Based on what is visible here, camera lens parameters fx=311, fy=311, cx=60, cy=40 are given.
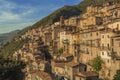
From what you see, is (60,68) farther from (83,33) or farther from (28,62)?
(28,62)

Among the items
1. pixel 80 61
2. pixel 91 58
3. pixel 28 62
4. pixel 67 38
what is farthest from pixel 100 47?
pixel 28 62

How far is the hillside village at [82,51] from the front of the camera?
50.4 m

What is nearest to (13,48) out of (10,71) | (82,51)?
(10,71)

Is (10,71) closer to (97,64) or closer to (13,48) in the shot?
(97,64)

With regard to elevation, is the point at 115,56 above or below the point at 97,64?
above

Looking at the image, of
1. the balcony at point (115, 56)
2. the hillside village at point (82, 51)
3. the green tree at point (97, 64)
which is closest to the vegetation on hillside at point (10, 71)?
the hillside village at point (82, 51)

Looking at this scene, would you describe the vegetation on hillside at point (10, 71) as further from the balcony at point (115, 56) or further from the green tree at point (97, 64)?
the balcony at point (115, 56)

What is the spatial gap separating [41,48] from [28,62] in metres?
6.98

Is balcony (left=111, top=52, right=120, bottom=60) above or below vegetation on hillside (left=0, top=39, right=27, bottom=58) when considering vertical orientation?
above

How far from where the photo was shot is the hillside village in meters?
50.4

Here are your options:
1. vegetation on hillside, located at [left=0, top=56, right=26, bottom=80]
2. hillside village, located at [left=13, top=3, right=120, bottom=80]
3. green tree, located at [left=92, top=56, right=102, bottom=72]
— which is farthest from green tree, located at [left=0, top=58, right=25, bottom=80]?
green tree, located at [left=92, top=56, right=102, bottom=72]

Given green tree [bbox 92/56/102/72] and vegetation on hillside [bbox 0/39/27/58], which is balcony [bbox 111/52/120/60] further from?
vegetation on hillside [bbox 0/39/27/58]

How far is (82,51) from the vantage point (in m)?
61.2

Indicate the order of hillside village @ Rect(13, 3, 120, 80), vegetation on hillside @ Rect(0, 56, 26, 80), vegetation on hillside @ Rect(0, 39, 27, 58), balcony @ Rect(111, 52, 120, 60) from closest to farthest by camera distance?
balcony @ Rect(111, 52, 120, 60) < hillside village @ Rect(13, 3, 120, 80) < vegetation on hillside @ Rect(0, 56, 26, 80) < vegetation on hillside @ Rect(0, 39, 27, 58)
